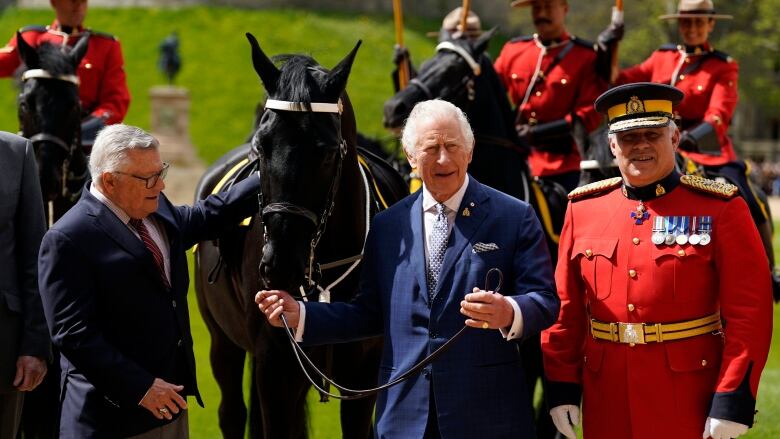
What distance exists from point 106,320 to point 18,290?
2.62 ft

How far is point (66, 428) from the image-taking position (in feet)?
15.3

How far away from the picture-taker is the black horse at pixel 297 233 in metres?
4.83

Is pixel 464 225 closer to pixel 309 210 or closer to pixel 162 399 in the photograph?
pixel 309 210

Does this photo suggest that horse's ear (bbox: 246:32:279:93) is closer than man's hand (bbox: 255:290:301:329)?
No

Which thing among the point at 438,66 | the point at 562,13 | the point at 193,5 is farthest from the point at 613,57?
the point at 193,5

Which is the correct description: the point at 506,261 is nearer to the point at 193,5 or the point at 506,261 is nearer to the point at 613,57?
the point at 613,57

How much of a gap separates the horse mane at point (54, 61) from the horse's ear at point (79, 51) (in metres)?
0.09

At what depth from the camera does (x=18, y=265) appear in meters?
5.29

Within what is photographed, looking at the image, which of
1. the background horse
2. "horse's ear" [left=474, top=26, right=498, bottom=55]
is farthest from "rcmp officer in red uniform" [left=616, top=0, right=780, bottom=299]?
"horse's ear" [left=474, top=26, right=498, bottom=55]

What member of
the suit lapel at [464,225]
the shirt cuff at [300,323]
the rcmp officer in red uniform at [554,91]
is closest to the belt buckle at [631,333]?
the suit lapel at [464,225]

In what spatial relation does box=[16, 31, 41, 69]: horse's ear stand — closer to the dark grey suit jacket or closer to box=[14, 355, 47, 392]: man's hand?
the dark grey suit jacket

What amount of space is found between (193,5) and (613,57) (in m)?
45.3

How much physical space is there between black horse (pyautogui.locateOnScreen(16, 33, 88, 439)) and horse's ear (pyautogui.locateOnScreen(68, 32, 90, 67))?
0.08 ft

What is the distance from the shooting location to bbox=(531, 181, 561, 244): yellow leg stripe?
7.91 metres
